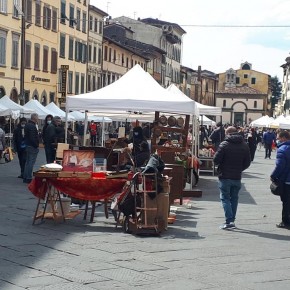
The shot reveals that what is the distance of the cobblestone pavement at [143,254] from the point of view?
289 inches

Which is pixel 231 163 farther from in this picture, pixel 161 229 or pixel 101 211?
pixel 101 211

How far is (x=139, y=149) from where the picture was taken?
1382 centimetres

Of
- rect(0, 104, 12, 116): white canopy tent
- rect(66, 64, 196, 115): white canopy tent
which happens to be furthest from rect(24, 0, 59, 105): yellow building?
rect(66, 64, 196, 115): white canopy tent

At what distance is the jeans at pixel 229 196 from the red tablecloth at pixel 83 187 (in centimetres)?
152

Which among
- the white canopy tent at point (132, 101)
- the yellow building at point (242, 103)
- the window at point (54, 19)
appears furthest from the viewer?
the yellow building at point (242, 103)

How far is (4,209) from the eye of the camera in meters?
12.4

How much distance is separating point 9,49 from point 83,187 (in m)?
31.6

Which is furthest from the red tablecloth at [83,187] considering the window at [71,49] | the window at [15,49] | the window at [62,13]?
the window at [71,49]

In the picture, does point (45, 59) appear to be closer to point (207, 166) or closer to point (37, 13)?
point (37, 13)

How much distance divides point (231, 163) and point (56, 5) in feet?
137

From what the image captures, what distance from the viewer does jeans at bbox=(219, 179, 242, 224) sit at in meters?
11.3

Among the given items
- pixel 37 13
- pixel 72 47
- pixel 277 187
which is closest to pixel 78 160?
pixel 277 187

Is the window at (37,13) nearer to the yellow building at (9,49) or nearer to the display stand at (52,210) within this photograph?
the yellow building at (9,49)

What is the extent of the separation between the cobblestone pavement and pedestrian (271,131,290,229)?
35cm
